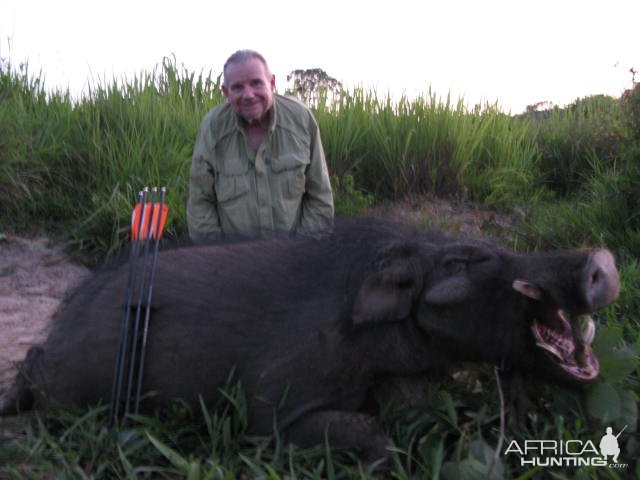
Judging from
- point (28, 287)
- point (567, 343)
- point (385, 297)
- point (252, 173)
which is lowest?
point (28, 287)

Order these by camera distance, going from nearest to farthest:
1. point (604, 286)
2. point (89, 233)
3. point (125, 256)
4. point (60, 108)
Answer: point (604, 286), point (125, 256), point (89, 233), point (60, 108)

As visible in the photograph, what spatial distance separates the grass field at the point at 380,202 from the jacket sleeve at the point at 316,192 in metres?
1.22

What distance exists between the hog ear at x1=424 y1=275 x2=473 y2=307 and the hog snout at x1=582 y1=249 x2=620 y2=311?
1.35ft

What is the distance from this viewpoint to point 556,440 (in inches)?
97.0

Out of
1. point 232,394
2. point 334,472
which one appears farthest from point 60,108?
point 334,472

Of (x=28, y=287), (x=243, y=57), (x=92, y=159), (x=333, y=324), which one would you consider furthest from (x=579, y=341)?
(x=92, y=159)

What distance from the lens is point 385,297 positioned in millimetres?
2559

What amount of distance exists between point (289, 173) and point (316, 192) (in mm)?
306

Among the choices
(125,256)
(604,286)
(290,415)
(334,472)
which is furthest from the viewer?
(125,256)

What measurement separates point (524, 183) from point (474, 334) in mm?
5309

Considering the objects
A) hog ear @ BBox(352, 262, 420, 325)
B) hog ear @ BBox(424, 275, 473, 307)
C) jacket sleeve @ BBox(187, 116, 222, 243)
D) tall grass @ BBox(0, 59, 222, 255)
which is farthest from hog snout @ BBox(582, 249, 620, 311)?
tall grass @ BBox(0, 59, 222, 255)

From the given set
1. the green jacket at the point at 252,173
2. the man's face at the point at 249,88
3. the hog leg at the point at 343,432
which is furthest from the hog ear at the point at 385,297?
the man's face at the point at 249,88

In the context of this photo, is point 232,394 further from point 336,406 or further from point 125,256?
point 125,256

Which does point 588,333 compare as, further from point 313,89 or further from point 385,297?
point 313,89
